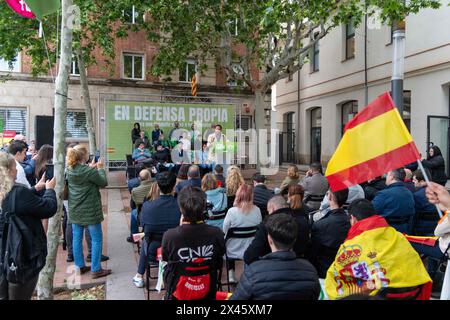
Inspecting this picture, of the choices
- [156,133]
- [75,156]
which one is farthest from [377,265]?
[156,133]

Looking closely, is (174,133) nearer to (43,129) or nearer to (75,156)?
(43,129)

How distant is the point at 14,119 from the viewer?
61.2 ft

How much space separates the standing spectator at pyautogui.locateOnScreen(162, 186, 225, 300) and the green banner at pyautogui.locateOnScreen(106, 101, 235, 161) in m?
11.9

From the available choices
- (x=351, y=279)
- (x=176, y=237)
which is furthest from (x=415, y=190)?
(x=176, y=237)

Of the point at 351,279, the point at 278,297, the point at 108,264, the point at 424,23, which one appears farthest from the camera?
the point at 424,23

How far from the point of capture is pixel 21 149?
5.18 metres

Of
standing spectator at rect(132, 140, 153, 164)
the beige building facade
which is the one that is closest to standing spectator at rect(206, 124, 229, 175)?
standing spectator at rect(132, 140, 153, 164)

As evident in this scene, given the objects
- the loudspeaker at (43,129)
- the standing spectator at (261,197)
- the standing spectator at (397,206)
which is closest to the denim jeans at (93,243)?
the standing spectator at (261,197)

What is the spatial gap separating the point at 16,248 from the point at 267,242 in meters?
2.28

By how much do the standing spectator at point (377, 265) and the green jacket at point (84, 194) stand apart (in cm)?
344

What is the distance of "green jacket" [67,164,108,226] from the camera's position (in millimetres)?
4996

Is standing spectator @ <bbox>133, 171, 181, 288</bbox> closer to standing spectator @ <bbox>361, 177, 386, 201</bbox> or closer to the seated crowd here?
the seated crowd

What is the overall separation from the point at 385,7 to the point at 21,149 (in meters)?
10.6

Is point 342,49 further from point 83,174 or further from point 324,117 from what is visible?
point 83,174
